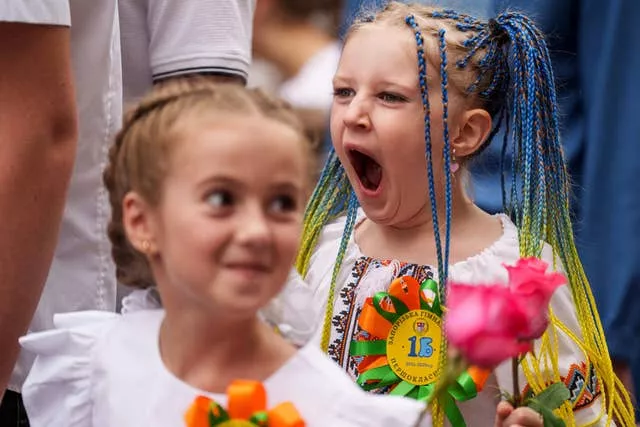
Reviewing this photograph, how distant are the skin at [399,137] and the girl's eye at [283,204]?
2.25 feet

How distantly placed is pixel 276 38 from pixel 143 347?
4295 mm

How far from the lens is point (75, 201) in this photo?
2004mm

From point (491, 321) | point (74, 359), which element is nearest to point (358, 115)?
point (74, 359)

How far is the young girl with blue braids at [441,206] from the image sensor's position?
2.09 meters

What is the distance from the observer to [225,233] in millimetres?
1386

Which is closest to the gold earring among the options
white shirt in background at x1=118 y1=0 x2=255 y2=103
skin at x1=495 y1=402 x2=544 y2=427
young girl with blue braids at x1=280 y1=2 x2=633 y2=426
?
young girl with blue braids at x1=280 y1=2 x2=633 y2=426

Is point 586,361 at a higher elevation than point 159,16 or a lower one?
lower

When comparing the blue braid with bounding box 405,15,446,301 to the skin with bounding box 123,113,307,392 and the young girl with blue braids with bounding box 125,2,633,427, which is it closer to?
the young girl with blue braids with bounding box 125,2,633,427

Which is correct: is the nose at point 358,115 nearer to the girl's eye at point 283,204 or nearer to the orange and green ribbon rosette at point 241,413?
the girl's eye at point 283,204

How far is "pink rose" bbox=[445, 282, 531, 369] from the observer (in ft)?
4.00

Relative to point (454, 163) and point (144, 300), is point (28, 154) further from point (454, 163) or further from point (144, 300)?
point (454, 163)

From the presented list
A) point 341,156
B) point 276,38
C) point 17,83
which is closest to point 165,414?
point 17,83

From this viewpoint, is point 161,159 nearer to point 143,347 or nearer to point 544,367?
point 143,347

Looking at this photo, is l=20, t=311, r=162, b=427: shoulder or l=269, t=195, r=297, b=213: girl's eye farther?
l=20, t=311, r=162, b=427: shoulder
